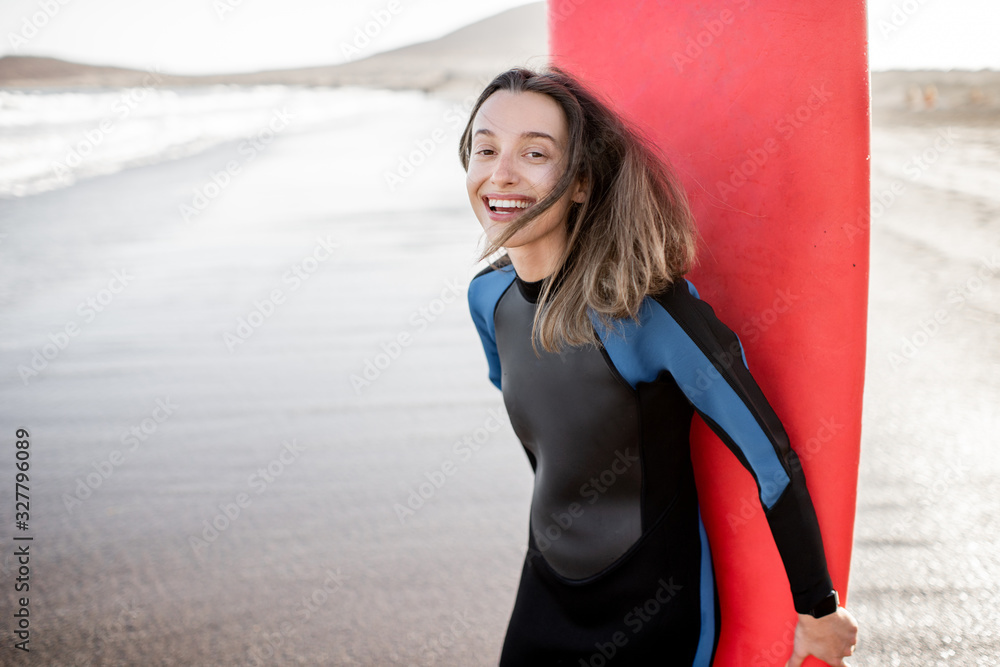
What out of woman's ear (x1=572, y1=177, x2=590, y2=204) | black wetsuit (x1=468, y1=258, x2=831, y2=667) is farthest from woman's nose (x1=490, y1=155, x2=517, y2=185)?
black wetsuit (x1=468, y1=258, x2=831, y2=667)

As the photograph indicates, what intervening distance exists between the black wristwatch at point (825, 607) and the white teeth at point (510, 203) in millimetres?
843

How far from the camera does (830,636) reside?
47.5 inches

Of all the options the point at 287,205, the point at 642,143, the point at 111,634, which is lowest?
the point at 287,205

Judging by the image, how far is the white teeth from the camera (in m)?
1.33

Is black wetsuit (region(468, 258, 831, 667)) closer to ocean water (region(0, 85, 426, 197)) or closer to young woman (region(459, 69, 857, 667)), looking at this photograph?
young woman (region(459, 69, 857, 667))

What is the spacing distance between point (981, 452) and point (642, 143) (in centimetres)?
299

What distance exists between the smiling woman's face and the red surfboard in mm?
278

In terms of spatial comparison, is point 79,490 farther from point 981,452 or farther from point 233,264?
point 981,452

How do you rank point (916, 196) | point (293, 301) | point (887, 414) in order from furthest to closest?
point (916, 196)
point (293, 301)
point (887, 414)

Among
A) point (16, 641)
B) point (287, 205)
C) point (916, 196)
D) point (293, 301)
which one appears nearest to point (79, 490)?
point (16, 641)

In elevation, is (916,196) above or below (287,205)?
below

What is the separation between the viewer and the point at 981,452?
339cm

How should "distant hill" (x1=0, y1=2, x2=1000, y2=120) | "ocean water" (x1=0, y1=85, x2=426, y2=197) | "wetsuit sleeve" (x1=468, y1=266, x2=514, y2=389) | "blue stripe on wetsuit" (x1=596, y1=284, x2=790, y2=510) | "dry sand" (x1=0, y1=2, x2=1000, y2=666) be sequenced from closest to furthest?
1. "blue stripe on wetsuit" (x1=596, y1=284, x2=790, y2=510)
2. "wetsuit sleeve" (x1=468, y1=266, x2=514, y2=389)
3. "dry sand" (x1=0, y1=2, x2=1000, y2=666)
4. "ocean water" (x1=0, y1=85, x2=426, y2=197)
5. "distant hill" (x1=0, y1=2, x2=1000, y2=120)

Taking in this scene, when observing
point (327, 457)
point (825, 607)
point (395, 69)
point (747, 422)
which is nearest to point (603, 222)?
point (747, 422)
